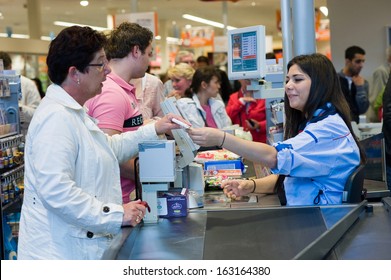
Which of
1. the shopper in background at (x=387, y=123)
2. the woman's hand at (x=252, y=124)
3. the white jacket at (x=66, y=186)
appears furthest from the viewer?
the woman's hand at (x=252, y=124)

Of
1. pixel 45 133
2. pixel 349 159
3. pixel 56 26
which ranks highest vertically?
pixel 56 26

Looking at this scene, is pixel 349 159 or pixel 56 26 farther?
pixel 56 26

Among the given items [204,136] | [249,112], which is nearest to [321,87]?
[204,136]

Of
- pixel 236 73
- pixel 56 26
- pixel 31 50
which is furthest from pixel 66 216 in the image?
pixel 56 26

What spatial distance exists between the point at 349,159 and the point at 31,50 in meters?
11.7

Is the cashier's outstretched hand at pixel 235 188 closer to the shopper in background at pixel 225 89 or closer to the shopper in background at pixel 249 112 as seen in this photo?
the shopper in background at pixel 249 112

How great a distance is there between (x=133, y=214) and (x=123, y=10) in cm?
1697

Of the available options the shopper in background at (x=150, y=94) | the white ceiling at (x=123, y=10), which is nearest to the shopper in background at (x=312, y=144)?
the shopper in background at (x=150, y=94)

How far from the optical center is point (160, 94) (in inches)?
203

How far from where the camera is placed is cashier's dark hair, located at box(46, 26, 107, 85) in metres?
2.45

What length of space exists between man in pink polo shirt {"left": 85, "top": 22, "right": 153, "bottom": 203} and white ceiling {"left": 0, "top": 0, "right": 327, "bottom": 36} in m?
11.7

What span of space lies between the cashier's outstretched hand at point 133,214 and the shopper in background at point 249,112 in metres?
4.09

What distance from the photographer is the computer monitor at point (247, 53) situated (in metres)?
3.75
